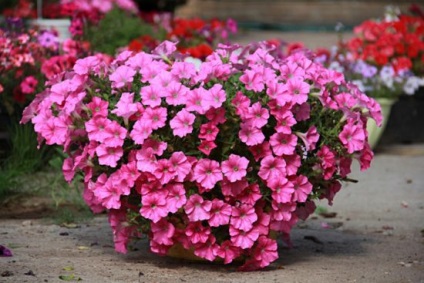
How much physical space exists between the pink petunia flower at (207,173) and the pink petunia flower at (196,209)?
80 mm

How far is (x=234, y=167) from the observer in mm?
4512

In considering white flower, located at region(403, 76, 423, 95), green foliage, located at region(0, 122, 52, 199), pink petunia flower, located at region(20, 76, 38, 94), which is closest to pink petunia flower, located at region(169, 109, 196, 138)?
green foliage, located at region(0, 122, 52, 199)

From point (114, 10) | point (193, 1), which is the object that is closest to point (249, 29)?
point (193, 1)

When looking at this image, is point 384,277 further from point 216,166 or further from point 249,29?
point 249,29

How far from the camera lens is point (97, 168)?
15.4ft

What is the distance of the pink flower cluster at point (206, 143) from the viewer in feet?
14.8

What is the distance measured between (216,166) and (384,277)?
89cm

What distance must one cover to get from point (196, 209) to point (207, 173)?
160 mm

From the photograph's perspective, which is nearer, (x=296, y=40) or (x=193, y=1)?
(x=296, y=40)

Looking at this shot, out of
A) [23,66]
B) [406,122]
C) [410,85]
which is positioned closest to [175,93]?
[23,66]

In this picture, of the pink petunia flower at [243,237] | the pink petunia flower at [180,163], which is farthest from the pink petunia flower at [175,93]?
Answer: the pink petunia flower at [243,237]

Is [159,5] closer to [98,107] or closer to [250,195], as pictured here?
[98,107]

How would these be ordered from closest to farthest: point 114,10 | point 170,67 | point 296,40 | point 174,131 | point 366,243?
point 174,131, point 170,67, point 366,243, point 114,10, point 296,40

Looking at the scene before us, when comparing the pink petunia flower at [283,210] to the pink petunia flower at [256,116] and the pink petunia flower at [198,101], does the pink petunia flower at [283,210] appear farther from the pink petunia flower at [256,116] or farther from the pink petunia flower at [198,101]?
the pink petunia flower at [198,101]
